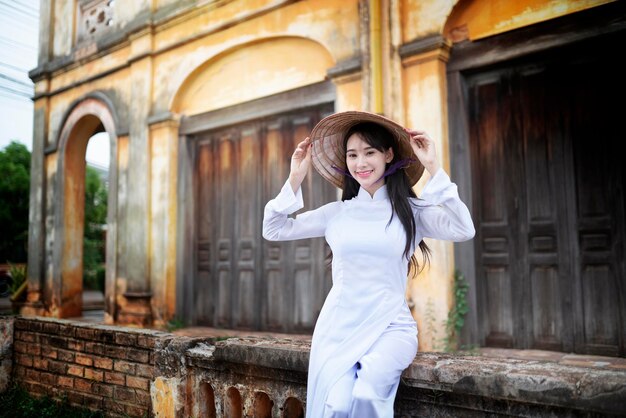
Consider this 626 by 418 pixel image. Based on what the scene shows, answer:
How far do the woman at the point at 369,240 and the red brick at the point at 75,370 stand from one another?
7.84ft

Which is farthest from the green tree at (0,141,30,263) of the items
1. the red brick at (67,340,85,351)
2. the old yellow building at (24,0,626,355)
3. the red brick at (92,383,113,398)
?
the red brick at (92,383,113,398)

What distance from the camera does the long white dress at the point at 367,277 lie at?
200 centimetres

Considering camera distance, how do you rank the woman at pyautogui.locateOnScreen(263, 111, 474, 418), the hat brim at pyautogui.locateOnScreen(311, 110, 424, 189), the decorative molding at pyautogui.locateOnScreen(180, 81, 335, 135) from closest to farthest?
1. the woman at pyautogui.locateOnScreen(263, 111, 474, 418)
2. the hat brim at pyautogui.locateOnScreen(311, 110, 424, 189)
3. the decorative molding at pyautogui.locateOnScreen(180, 81, 335, 135)

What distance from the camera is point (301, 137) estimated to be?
662cm

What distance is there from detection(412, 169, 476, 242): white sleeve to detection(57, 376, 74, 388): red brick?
3.22 metres

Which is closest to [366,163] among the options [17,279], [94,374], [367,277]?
[367,277]

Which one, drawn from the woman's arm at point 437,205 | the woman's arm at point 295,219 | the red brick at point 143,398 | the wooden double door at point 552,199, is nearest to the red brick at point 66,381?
the red brick at point 143,398

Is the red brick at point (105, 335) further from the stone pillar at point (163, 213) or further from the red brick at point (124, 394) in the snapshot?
the stone pillar at point (163, 213)

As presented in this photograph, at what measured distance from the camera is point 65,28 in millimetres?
9562

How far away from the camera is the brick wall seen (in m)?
3.41

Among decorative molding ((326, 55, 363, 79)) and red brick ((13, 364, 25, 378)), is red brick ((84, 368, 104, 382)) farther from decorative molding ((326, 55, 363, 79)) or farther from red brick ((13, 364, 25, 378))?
decorative molding ((326, 55, 363, 79))

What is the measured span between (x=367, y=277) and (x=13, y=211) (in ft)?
66.8

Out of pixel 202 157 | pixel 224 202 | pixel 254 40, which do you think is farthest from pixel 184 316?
pixel 254 40

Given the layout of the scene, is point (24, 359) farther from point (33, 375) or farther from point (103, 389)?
point (103, 389)
